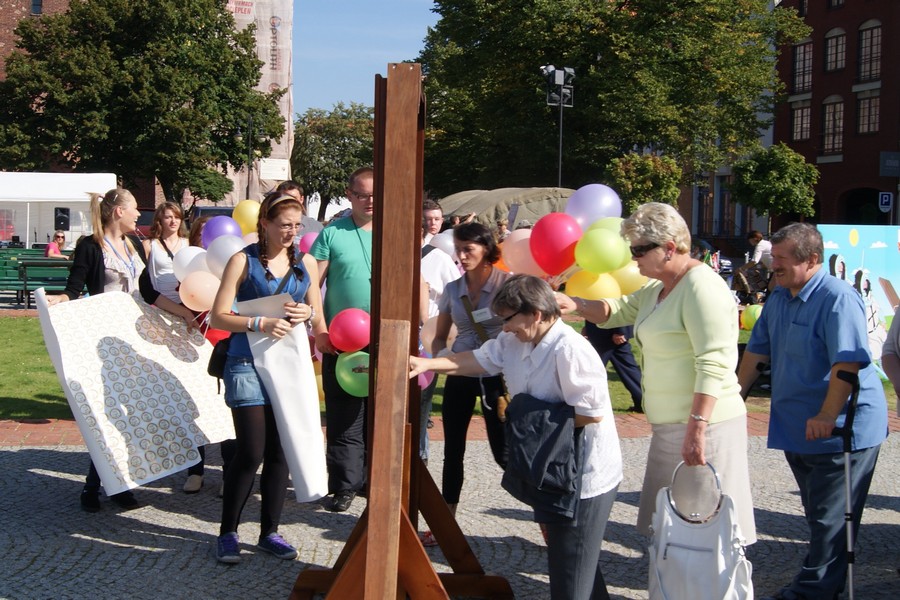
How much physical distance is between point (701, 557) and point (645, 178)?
88.8 feet

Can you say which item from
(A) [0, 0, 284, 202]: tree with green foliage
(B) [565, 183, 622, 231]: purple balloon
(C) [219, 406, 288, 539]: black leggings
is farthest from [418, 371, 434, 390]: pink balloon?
(A) [0, 0, 284, 202]: tree with green foliage

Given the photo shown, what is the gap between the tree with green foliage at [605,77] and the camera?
115 feet

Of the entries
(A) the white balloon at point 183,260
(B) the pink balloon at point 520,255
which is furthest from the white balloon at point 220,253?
(B) the pink balloon at point 520,255

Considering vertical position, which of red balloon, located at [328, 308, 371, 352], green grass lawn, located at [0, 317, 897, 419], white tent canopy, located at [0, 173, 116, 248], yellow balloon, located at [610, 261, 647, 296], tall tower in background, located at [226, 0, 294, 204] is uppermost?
tall tower in background, located at [226, 0, 294, 204]

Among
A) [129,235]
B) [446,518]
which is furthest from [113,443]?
[446,518]

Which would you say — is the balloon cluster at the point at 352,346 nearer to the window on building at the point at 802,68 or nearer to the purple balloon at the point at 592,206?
the purple balloon at the point at 592,206

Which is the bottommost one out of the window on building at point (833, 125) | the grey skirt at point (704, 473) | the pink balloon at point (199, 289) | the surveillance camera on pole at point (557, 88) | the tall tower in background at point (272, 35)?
the grey skirt at point (704, 473)

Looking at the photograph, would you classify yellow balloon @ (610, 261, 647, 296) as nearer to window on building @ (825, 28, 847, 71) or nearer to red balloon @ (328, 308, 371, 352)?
red balloon @ (328, 308, 371, 352)

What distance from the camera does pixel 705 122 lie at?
36969mm

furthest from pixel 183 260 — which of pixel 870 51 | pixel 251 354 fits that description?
pixel 870 51

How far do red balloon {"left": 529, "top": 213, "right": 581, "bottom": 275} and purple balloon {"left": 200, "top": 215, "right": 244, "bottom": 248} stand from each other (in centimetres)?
232

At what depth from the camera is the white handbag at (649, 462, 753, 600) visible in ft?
12.2

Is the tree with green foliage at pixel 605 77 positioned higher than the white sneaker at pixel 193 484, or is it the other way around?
the tree with green foliage at pixel 605 77

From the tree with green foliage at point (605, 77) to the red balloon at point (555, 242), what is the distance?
29.7m
